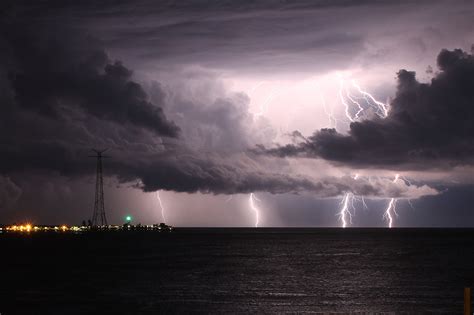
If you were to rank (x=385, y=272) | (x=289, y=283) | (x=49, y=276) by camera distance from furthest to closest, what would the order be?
(x=385, y=272)
(x=49, y=276)
(x=289, y=283)

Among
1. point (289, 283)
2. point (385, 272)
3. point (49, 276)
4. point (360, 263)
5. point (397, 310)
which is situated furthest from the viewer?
point (360, 263)

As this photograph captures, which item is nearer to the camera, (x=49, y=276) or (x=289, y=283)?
(x=289, y=283)

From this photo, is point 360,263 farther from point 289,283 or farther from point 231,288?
point 231,288

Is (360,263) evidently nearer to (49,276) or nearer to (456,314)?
(49,276)

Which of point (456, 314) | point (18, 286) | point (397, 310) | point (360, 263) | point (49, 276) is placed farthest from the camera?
point (360, 263)

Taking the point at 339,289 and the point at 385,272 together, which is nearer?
the point at 339,289

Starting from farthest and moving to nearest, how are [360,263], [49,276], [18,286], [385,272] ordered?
1. [360,263]
2. [385,272]
3. [49,276]
4. [18,286]

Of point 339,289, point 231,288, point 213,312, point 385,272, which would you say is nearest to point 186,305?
point 213,312

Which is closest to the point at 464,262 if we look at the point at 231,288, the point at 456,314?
the point at 231,288

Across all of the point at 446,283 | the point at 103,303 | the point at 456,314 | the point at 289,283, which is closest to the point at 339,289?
the point at 289,283
